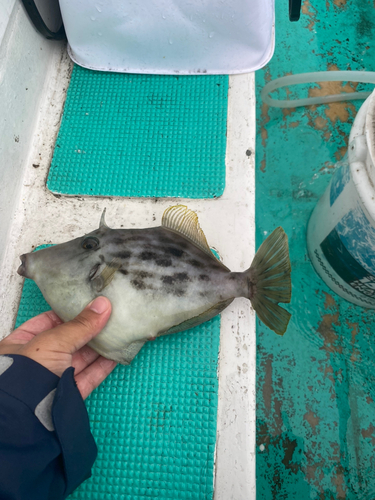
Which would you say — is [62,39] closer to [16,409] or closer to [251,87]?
[251,87]

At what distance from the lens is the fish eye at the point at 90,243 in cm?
139

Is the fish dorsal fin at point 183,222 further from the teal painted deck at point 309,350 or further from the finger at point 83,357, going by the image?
the teal painted deck at point 309,350

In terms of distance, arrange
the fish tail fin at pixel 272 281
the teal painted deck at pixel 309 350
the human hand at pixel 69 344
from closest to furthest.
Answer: the human hand at pixel 69 344, the fish tail fin at pixel 272 281, the teal painted deck at pixel 309 350

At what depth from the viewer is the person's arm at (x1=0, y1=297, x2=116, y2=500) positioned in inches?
40.2

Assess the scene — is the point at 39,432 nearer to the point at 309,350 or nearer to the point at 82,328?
the point at 82,328

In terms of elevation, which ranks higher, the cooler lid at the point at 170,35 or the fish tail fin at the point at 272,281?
the cooler lid at the point at 170,35

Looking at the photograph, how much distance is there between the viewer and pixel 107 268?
1.35 m

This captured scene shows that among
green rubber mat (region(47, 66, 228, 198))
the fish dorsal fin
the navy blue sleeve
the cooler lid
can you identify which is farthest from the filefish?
the cooler lid

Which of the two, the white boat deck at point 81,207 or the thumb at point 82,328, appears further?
the white boat deck at point 81,207

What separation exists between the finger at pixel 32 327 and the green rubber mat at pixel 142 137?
26.7 inches

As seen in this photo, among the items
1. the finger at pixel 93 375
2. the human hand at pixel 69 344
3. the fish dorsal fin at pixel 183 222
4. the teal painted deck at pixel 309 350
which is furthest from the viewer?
the teal painted deck at pixel 309 350

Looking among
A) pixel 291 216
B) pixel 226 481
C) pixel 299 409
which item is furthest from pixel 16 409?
pixel 291 216

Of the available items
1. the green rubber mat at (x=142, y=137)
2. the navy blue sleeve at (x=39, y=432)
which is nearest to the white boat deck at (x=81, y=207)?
the green rubber mat at (x=142, y=137)

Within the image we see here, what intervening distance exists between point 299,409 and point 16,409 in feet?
4.70
